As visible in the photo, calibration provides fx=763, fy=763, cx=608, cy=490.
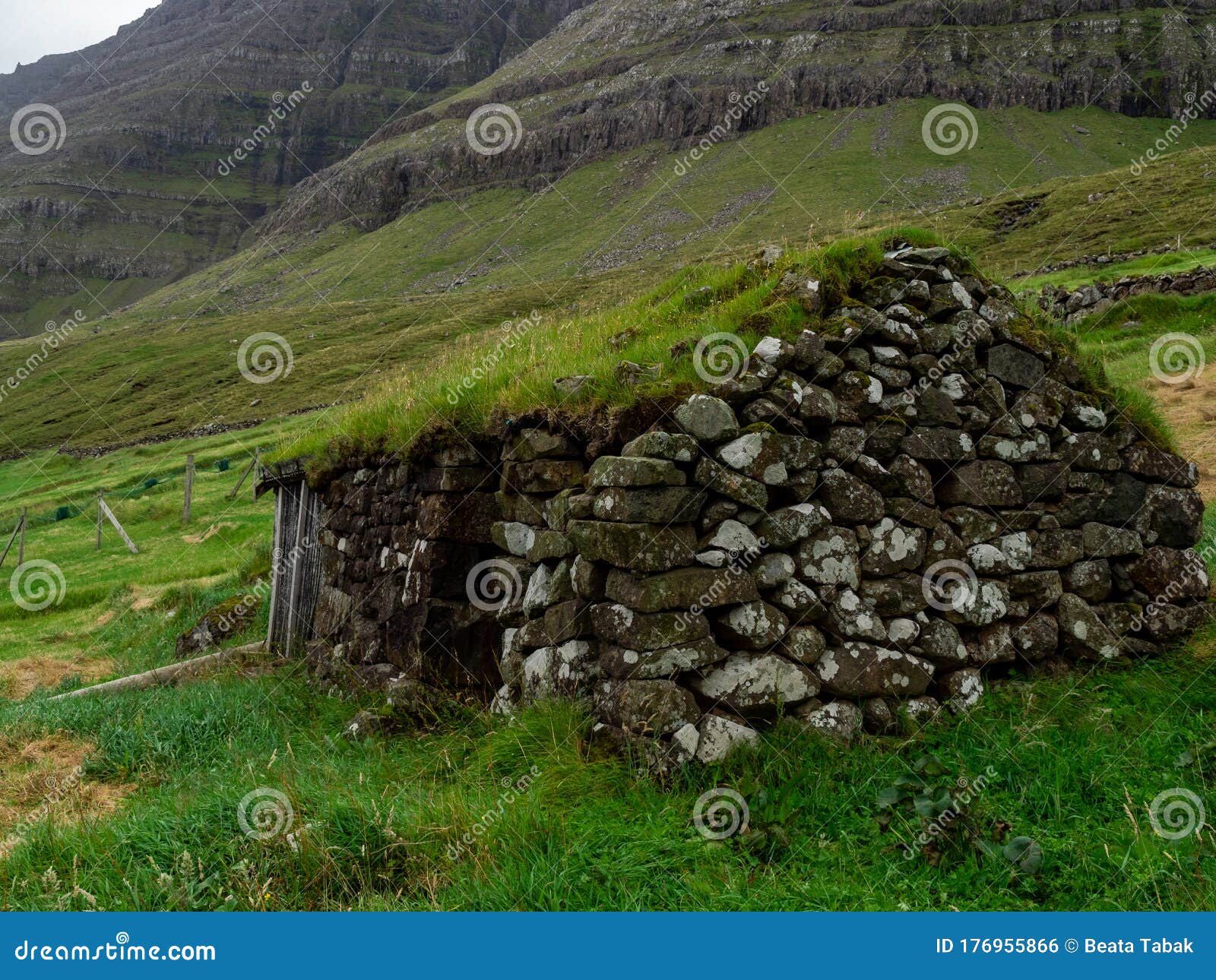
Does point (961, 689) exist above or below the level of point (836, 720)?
below

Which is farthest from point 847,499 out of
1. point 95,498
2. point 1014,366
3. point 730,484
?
point 95,498

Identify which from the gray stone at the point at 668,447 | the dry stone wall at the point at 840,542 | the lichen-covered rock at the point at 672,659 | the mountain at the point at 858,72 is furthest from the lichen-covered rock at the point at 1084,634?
the mountain at the point at 858,72

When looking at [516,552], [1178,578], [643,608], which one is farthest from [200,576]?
[1178,578]

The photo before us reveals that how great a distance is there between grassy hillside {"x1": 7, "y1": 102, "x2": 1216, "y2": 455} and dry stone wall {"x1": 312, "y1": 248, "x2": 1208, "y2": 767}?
9.27 meters

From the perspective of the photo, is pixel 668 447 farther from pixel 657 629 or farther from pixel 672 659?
pixel 672 659

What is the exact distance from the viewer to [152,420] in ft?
234

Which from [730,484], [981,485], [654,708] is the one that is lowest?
[654,708]

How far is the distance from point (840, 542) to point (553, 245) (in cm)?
13890

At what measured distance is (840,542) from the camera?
532 cm

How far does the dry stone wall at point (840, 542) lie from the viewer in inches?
197

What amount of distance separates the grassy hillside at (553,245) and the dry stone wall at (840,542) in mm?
9266

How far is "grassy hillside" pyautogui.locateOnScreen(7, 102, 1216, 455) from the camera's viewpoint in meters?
62.9

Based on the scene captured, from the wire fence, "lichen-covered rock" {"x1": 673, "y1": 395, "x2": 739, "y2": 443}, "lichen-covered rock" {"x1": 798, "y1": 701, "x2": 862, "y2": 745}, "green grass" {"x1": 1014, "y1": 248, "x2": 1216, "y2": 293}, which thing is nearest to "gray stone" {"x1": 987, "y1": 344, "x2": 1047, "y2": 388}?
"lichen-covered rock" {"x1": 673, "y1": 395, "x2": 739, "y2": 443}

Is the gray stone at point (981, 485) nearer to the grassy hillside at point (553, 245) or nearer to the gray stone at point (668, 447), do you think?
the gray stone at point (668, 447)
